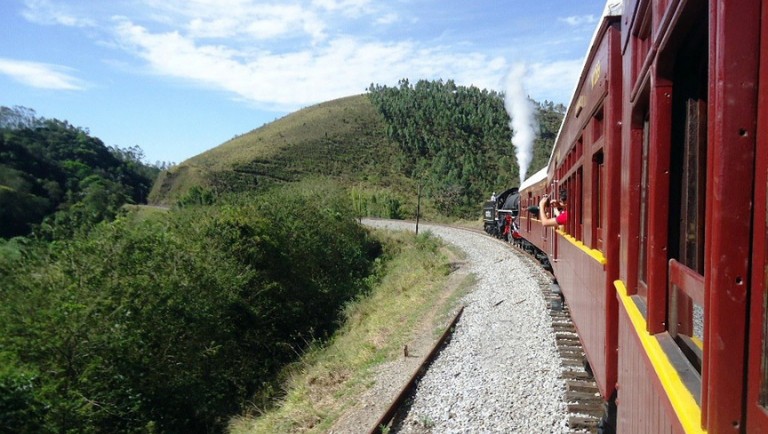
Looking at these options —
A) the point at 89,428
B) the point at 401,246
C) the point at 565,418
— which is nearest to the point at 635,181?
the point at 565,418

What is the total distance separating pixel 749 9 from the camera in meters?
1.12

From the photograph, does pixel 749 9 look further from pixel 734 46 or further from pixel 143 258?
pixel 143 258

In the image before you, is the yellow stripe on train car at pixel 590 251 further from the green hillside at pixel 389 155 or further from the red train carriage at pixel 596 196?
the green hillside at pixel 389 155

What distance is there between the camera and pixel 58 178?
213 ft

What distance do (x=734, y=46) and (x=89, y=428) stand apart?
12.1m

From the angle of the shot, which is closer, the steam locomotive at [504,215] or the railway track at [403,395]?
the railway track at [403,395]

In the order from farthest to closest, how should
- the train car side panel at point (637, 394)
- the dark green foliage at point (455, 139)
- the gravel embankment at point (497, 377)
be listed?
the dark green foliage at point (455, 139) < the gravel embankment at point (497, 377) < the train car side panel at point (637, 394)

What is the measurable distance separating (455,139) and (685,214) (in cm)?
8488

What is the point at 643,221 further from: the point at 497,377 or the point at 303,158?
the point at 303,158

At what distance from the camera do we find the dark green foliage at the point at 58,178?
3391 centimetres

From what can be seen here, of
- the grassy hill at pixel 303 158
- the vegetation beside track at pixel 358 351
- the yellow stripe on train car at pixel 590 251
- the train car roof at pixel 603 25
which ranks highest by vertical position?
the grassy hill at pixel 303 158

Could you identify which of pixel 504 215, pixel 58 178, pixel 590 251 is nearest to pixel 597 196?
pixel 590 251

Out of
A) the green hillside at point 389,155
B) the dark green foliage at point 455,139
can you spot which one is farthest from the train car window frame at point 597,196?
the dark green foliage at point 455,139

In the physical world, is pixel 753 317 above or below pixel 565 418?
above
